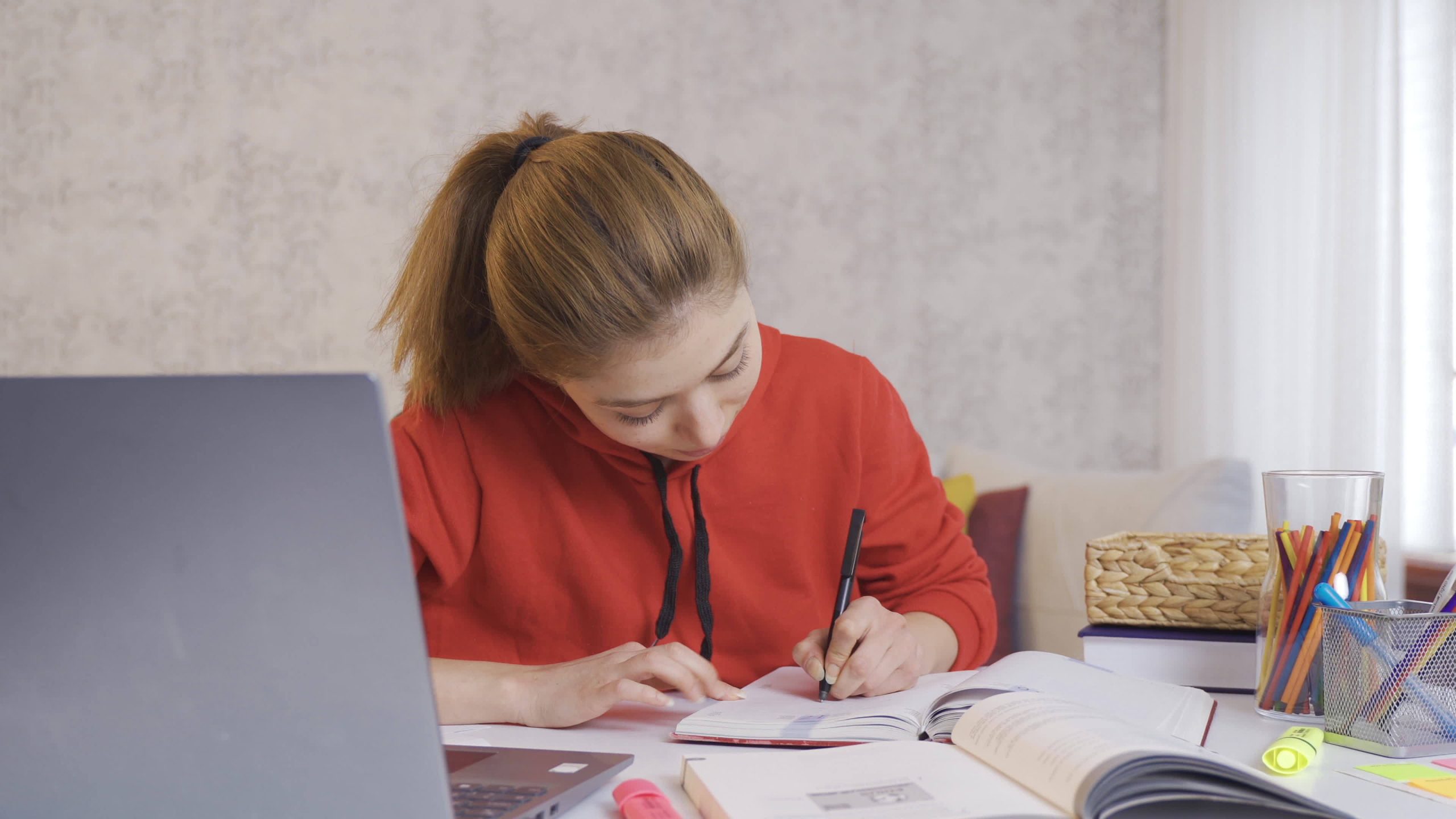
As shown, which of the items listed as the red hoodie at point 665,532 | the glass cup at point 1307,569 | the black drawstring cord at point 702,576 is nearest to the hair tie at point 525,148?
the red hoodie at point 665,532

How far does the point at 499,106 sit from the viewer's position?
2.51m

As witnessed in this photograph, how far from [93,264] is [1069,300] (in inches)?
89.8

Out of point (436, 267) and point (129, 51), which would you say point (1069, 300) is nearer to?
point (436, 267)

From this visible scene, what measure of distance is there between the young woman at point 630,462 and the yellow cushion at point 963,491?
0.84m

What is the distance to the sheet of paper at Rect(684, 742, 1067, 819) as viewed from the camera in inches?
23.2

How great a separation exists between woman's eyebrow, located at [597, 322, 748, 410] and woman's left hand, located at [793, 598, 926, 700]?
25cm

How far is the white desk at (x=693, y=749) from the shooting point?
64cm

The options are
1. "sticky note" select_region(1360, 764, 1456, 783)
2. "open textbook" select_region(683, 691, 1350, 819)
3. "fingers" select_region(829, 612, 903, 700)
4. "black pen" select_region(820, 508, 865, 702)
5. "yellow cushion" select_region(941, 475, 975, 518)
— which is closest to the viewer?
"open textbook" select_region(683, 691, 1350, 819)

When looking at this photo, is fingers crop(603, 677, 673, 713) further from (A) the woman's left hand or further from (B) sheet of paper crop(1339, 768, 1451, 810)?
(B) sheet of paper crop(1339, 768, 1451, 810)

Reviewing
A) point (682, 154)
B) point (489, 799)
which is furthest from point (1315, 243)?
point (489, 799)

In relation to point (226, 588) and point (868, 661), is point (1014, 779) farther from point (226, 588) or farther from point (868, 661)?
point (226, 588)

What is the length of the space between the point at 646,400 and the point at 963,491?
136 cm

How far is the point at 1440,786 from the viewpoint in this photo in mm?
666

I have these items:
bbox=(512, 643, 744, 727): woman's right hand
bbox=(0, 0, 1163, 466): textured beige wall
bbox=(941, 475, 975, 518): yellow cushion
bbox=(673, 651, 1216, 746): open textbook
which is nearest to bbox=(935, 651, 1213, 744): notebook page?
bbox=(673, 651, 1216, 746): open textbook
